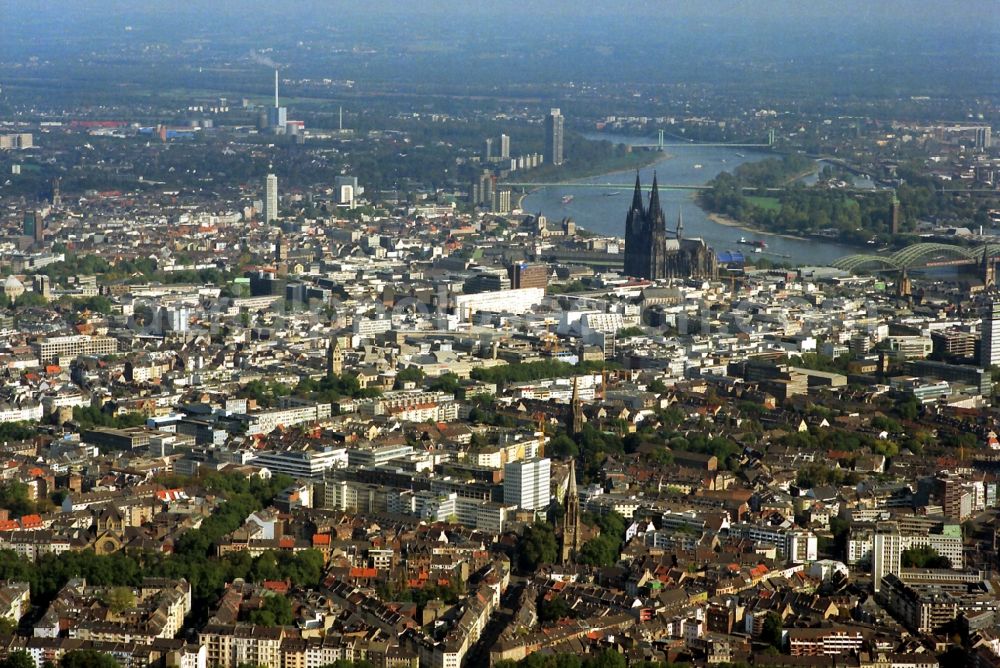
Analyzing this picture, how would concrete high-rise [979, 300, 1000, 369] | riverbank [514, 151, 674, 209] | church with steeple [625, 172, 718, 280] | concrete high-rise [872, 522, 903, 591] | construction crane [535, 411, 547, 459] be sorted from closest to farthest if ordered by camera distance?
concrete high-rise [872, 522, 903, 591], construction crane [535, 411, 547, 459], concrete high-rise [979, 300, 1000, 369], church with steeple [625, 172, 718, 280], riverbank [514, 151, 674, 209]

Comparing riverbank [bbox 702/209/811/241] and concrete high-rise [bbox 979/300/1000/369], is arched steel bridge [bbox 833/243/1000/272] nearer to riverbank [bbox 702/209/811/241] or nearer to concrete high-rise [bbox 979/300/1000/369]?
riverbank [bbox 702/209/811/241]

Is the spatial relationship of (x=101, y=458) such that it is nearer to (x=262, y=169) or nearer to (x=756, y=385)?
(x=756, y=385)

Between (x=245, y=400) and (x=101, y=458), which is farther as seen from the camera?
(x=245, y=400)

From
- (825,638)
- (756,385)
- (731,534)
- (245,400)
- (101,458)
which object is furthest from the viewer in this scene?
(756,385)

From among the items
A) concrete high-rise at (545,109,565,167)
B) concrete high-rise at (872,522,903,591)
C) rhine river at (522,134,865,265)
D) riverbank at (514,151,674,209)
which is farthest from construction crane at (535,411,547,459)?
concrete high-rise at (545,109,565,167)

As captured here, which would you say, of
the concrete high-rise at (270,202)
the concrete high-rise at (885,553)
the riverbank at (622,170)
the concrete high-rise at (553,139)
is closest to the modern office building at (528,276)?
the concrete high-rise at (270,202)

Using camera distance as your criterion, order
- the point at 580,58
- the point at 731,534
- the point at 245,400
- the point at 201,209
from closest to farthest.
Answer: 1. the point at 731,534
2. the point at 245,400
3. the point at 201,209
4. the point at 580,58

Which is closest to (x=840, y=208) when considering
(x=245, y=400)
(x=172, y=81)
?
(x=245, y=400)

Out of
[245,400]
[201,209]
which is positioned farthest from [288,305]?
[201,209]

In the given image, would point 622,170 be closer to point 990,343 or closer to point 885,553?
point 990,343
